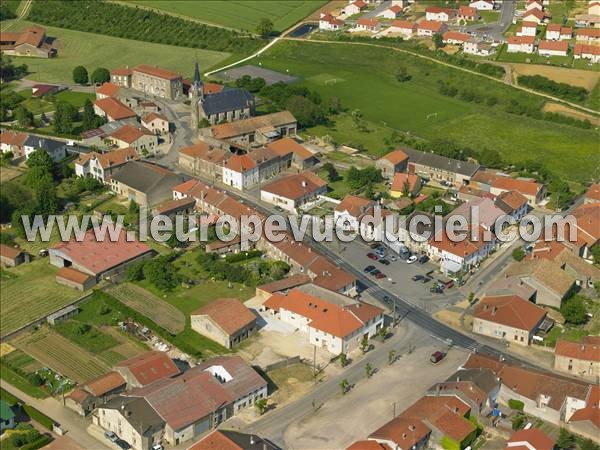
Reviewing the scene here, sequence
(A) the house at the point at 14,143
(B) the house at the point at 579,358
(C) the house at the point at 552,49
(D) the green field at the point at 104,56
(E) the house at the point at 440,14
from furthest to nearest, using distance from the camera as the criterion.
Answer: (E) the house at the point at 440,14 → (C) the house at the point at 552,49 → (D) the green field at the point at 104,56 → (A) the house at the point at 14,143 → (B) the house at the point at 579,358

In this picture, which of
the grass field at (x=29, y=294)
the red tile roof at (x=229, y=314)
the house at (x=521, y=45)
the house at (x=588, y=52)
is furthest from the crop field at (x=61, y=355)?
the house at (x=588, y=52)

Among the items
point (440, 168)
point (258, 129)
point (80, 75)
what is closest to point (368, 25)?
point (80, 75)

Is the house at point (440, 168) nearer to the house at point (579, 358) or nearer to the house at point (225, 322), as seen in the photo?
the house at point (579, 358)

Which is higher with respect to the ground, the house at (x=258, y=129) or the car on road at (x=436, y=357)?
the house at (x=258, y=129)

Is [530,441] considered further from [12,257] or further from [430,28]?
[430,28]

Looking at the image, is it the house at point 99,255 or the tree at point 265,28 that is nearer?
the house at point 99,255

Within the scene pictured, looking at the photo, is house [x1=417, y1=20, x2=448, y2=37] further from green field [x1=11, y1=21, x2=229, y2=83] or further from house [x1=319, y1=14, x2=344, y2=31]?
green field [x1=11, y1=21, x2=229, y2=83]

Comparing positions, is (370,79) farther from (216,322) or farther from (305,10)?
(216,322)
